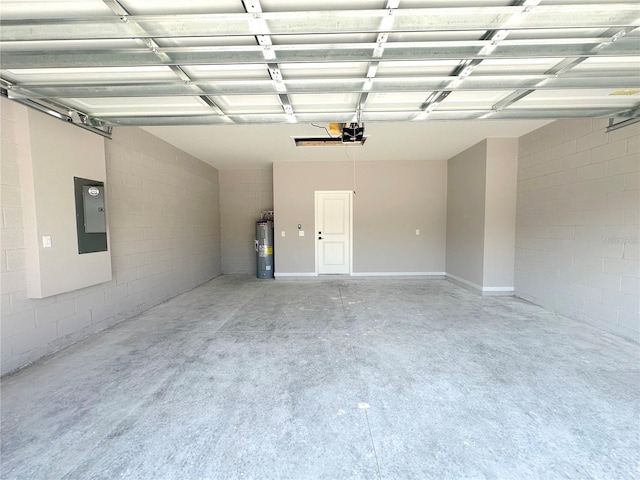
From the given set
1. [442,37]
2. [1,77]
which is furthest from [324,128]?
[1,77]

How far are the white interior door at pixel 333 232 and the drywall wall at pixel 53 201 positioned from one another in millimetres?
4211

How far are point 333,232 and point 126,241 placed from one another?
4.06 metres

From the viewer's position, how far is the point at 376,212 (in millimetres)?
6246

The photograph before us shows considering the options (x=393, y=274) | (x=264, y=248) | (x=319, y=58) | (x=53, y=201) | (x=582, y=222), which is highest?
(x=319, y=58)

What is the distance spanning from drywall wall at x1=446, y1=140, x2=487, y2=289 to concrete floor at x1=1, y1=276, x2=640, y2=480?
5.94 ft

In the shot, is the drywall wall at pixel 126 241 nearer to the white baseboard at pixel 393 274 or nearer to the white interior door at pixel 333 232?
the white interior door at pixel 333 232

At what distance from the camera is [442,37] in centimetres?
174

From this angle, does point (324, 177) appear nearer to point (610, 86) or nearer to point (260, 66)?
point (260, 66)

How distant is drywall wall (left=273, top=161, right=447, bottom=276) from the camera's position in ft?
20.2

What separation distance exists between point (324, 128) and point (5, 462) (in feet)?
14.2

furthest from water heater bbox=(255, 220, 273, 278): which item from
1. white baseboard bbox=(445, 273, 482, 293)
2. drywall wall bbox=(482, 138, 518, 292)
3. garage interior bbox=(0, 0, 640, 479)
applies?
drywall wall bbox=(482, 138, 518, 292)

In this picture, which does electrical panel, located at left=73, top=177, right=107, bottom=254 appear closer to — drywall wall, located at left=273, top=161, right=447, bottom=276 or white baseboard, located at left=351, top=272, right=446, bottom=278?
drywall wall, located at left=273, top=161, right=447, bottom=276

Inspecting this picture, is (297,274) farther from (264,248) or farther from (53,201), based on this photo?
(53,201)

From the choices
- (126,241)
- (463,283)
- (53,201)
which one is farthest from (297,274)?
(53,201)
